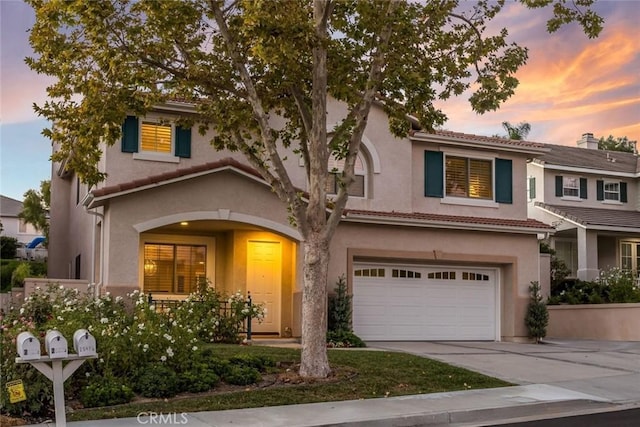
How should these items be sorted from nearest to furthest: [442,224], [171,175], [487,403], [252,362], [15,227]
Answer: [487,403] < [252,362] < [171,175] < [442,224] < [15,227]

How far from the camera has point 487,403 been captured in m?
11.1

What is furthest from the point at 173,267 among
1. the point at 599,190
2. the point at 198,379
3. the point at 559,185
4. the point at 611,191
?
the point at 611,191

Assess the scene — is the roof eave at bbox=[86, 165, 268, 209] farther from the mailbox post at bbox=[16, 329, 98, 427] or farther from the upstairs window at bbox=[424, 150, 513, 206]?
the mailbox post at bbox=[16, 329, 98, 427]

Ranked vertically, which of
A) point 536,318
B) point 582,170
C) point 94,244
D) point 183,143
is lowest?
point 536,318

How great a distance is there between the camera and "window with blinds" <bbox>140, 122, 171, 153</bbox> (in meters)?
18.3

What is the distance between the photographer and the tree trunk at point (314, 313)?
40.3 ft

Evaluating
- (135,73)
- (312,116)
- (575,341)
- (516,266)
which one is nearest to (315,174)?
(312,116)

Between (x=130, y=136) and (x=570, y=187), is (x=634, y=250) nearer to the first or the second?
(x=570, y=187)

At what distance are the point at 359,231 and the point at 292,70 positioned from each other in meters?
7.93

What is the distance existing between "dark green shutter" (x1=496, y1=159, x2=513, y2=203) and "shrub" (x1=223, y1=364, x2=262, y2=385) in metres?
12.5

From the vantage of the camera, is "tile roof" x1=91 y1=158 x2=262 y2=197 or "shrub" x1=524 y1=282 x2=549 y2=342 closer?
"tile roof" x1=91 y1=158 x2=262 y2=197

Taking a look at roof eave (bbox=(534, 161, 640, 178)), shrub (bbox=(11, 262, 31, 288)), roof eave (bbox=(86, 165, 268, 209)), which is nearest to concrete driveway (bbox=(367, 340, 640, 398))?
roof eave (bbox=(86, 165, 268, 209))

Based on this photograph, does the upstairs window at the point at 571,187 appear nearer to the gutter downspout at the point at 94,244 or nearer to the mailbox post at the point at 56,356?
the gutter downspout at the point at 94,244

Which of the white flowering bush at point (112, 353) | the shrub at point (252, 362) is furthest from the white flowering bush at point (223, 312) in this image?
the shrub at point (252, 362)
